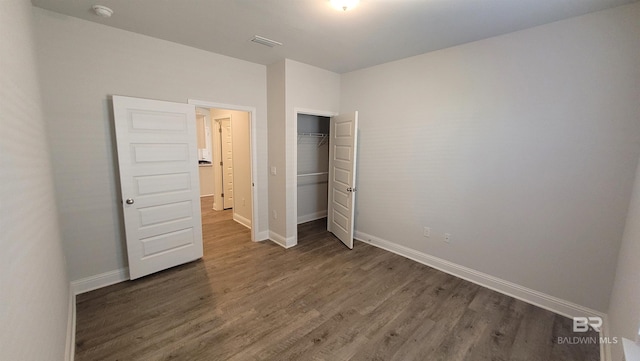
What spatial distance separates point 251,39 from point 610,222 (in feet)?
12.5

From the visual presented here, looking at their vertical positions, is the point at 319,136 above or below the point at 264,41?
below

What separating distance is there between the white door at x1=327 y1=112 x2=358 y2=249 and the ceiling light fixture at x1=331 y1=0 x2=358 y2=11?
60.7 inches

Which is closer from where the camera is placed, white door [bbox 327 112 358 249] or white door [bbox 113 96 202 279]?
white door [bbox 113 96 202 279]

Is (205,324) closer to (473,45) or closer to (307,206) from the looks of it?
(307,206)

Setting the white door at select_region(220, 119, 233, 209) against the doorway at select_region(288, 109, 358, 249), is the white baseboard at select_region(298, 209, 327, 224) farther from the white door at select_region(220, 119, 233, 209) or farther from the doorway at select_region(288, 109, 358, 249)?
the white door at select_region(220, 119, 233, 209)

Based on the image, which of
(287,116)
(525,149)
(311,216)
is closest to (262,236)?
(311,216)

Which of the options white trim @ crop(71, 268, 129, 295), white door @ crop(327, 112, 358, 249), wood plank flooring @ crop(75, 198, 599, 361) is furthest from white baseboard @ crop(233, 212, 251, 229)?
white trim @ crop(71, 268, 129, 295)

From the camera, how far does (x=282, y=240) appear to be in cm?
393

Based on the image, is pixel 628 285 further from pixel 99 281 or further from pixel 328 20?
pixel 99 281

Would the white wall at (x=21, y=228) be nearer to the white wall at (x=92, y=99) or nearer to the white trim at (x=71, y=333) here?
the white trim at (x=71, y=333)

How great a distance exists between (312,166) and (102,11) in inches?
141

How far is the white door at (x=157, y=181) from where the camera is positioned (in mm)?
2709

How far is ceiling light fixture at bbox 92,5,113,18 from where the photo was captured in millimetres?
2191

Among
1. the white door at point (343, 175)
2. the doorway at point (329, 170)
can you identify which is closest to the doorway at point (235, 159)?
the doorway at point (329, 170)
